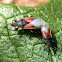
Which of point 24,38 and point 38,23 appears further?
point 38,23

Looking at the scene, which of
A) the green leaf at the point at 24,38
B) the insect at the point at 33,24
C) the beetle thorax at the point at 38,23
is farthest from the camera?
the beetle thorax at the point at 38,23

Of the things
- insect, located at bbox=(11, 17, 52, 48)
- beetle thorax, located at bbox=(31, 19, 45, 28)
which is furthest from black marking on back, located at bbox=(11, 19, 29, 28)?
beetle thorax, located at bbox=(31, 19, 45, 28)

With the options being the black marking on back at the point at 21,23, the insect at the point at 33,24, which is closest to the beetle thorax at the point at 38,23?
the insect at the point at 33,24

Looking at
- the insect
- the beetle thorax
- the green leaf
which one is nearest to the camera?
the green leaf

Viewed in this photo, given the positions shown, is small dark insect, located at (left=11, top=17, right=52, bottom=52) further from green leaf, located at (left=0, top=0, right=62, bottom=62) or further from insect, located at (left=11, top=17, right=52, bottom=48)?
green leaf, located at (left=0, top=0, right=62, bottom=62)

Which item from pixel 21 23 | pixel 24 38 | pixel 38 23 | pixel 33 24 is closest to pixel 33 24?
pixel 33 24

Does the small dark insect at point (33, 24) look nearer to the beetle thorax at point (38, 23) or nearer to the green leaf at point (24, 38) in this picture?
the beetle thorax at point (38, 23)

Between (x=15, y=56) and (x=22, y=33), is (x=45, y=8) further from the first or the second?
(x=15, y=56)

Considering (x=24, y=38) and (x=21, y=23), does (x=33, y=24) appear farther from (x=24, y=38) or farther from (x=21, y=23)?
(x=24, y=38)
